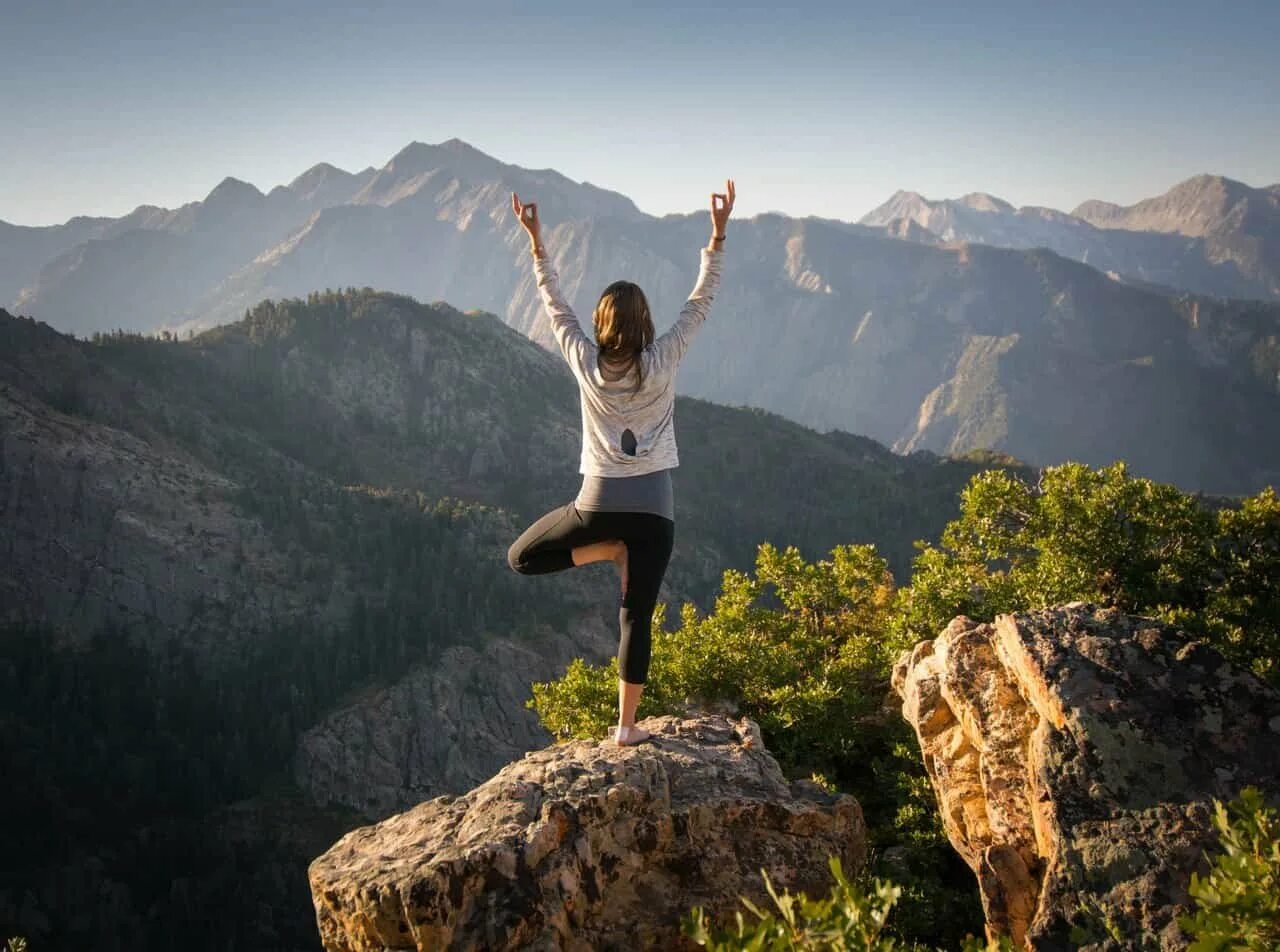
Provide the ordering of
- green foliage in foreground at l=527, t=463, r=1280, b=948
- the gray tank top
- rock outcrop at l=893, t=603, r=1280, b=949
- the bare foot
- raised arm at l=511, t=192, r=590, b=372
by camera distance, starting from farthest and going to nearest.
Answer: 1. green foliage in foreground at l=527, t=463, r=1280, b=948
2. the bare foot
3. the gray tank top
4. raised arm at l=511, t=192, r=590, b=372
5. rock outcrop at l=893, t=603, r=1280, b=949

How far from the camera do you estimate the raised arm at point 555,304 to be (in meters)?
7.71

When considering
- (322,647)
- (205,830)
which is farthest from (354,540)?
(205,830)

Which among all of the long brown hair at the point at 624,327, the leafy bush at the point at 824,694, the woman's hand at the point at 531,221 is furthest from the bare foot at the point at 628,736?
the woman's hand at the point at 531,221

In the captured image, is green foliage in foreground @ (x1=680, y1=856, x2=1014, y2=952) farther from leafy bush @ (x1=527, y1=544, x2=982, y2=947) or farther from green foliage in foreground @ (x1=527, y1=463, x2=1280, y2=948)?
green foliage in foreground @ (x1=527, y1=463, x2=1280, y2=948)

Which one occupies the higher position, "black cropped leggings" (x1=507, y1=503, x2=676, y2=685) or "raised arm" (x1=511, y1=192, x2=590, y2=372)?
"raised arm" (x1=511, y1=192, x2=590, y2=372)

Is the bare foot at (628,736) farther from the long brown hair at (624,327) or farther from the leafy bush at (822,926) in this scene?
the leafy bush at (822,926)

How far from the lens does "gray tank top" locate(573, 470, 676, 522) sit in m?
7.83

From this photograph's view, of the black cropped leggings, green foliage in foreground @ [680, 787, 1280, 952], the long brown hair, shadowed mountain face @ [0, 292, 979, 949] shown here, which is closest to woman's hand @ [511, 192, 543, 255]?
the long brown hair

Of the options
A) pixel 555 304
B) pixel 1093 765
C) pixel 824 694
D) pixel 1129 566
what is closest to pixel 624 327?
pixel 555 304

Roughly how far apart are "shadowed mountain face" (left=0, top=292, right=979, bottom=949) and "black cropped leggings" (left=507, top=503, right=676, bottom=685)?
10305 centimetres

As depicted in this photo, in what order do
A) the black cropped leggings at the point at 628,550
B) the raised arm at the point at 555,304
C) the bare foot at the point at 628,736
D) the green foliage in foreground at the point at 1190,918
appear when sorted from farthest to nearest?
the bare foot at the point at 628,736 < the black cropped leggings at the point at 628,550 < the raised arm at the point at 555,304 < the green foliage in foreground at the point at 1190,918

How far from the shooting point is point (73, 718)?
117 m

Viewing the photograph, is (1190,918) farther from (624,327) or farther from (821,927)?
(624,327)

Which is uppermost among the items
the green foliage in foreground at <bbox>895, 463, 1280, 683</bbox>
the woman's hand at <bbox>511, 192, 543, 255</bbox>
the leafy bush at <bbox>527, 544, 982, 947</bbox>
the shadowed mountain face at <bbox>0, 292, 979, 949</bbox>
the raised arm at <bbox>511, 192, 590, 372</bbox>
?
the woman's hand at <bbox>511, 192, 543, 255</bbox>
